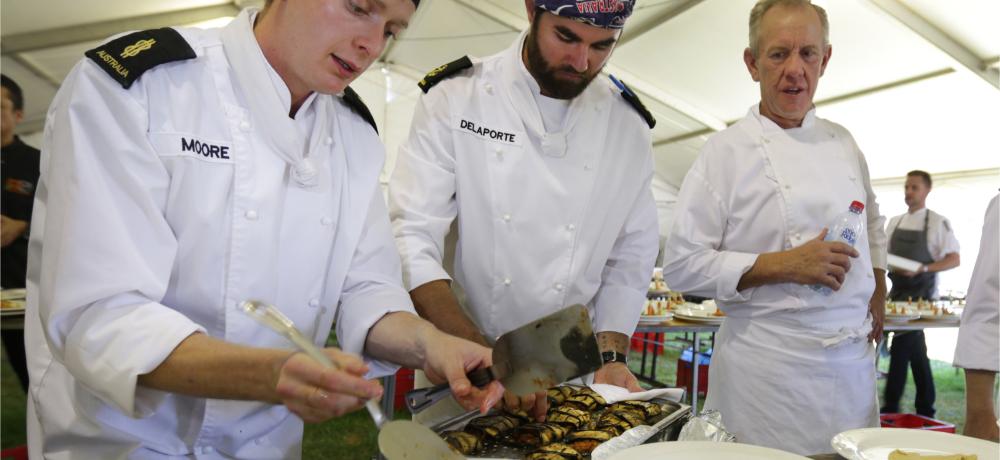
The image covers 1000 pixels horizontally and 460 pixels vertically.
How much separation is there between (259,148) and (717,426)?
1015 mm

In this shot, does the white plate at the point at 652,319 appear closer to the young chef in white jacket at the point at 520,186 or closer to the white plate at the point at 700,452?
the young chef in white jacket at the point at 520,186

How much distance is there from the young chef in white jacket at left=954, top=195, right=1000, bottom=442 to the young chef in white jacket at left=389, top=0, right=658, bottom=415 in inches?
34.4

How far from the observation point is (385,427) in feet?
3.28

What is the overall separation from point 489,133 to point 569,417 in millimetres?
853

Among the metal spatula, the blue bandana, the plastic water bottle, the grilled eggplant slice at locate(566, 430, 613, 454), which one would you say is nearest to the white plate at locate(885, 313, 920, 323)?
the plastic water bottle

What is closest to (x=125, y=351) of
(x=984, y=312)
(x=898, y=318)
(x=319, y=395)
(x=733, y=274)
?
(x=319, y=395)

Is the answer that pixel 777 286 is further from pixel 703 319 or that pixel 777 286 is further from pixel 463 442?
pixel 703 319

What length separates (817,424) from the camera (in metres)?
2.05

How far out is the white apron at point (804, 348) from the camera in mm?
2051

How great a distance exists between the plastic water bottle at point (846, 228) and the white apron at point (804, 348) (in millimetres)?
23

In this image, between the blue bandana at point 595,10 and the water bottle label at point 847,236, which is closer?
the blue bandana at point 595,10

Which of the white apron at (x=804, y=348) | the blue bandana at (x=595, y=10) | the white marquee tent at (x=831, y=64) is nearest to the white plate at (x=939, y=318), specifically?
the white marquee tent at (x=831, y=64)

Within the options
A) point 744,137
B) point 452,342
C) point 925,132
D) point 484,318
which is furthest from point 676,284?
point 925,132

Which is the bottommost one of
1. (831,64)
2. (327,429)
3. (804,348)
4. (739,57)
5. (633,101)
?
(327,429)
